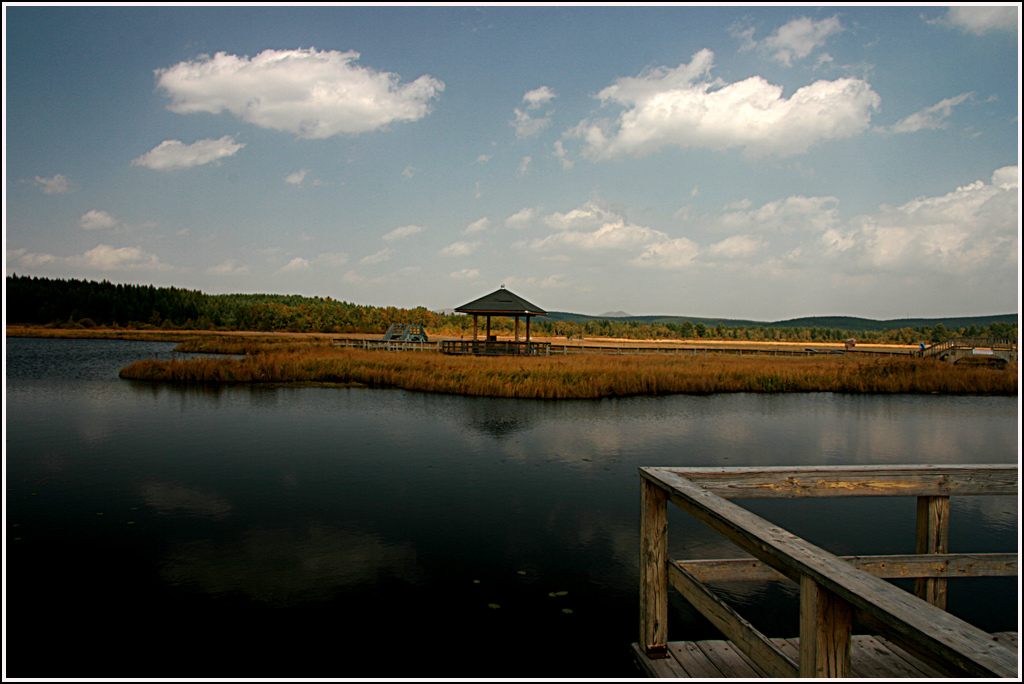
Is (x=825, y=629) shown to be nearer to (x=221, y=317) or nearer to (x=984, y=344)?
(x=984, y=344)

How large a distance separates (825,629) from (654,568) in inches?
65.9

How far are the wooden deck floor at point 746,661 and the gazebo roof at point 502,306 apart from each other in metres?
28.8

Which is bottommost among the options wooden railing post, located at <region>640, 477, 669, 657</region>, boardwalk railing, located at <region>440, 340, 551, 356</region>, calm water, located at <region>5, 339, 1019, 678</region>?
calm water, located at <region>5, 339, 1019, 678</region>

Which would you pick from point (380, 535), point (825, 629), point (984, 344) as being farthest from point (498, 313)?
point (825, 629)

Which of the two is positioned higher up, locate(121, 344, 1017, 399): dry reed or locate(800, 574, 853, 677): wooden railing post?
locate(800, 574, 853, 677): wooden railing post

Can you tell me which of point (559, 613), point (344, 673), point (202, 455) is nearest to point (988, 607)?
point (559, 613)

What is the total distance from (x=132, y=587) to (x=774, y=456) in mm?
11319

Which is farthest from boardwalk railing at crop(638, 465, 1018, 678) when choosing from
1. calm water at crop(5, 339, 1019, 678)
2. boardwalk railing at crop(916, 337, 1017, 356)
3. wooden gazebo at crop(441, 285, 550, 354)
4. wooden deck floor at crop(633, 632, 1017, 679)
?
Result: boardwalk railing at crop(916, 337, 1017, 356)

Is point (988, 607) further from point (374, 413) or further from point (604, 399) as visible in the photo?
point (604, 399)

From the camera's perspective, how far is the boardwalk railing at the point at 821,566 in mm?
1946

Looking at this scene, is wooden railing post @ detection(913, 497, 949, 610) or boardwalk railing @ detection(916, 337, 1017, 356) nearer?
wooden railing post @ detection(913, 497, 949, 610)

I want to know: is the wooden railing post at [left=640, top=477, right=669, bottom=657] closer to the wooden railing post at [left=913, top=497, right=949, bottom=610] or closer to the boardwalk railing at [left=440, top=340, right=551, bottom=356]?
the wooden railing post at [left=913, top=497, right=949, bottom=610]

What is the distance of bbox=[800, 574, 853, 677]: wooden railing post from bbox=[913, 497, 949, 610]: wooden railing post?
1.71m

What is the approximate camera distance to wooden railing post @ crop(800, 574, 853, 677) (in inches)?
92.7
